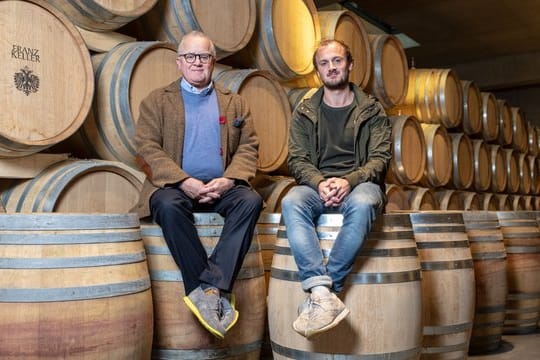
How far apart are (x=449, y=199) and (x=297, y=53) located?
3.06m

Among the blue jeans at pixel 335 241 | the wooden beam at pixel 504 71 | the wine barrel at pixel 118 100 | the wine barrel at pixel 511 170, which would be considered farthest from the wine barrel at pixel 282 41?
the wooden beam at pixel 504 71

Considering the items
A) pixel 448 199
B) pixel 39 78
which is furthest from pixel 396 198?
pixel 39 78

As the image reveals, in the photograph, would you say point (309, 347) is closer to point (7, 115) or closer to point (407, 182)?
point (7, 115)

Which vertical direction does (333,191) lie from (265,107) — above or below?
below

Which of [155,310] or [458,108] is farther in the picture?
[458,108]

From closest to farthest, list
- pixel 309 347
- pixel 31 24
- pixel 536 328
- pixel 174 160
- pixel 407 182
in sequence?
pixel 309 347
pixel 31 24
pixel 174 160
pixel 536 328
pixel 407 182

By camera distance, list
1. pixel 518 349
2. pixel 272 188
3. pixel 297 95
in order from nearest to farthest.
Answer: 1. pixel 518 349
2. pixel 272 188
3. pixel 297 95

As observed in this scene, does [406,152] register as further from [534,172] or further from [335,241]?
[534,172]

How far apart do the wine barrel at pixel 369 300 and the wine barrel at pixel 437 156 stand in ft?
13.0

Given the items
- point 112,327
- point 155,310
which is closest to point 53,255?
point 112,327

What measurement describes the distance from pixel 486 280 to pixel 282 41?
2.32 metres

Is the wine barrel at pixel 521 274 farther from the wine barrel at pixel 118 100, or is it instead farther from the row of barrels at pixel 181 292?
the wine barrel at pixel 118 100

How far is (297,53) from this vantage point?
4.87 m

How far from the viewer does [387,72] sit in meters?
6.10
